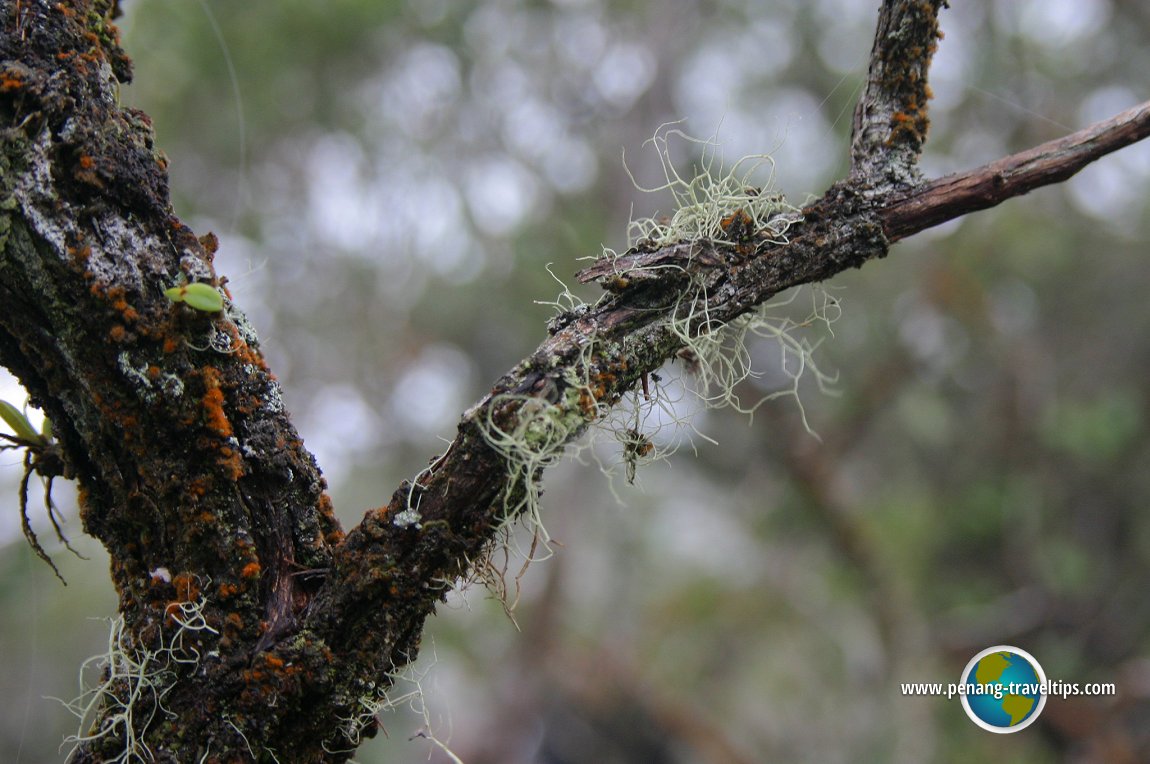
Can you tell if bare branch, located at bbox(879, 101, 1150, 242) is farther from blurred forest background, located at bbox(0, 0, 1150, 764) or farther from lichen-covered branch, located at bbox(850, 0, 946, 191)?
blurred forest background, located at bbox(0, 0, 1150, 764)

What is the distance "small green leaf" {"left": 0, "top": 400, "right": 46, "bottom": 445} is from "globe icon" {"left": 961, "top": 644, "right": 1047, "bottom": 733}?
1946 millimetres

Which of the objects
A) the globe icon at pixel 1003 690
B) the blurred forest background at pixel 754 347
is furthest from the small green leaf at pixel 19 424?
the blurred forest background at pixel 754 347

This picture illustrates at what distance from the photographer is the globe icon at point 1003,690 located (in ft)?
5.88

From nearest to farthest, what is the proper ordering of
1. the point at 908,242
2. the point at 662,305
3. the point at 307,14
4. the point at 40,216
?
the point at 40,216
the point at 662,305
the point at 307,14
the point at 908,242

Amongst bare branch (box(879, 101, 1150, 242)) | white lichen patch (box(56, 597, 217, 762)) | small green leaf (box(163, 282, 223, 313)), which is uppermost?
bare branch (box(879, 101, 1150, 242))

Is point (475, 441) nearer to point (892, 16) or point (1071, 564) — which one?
point (892, 16)

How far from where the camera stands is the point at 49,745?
16.5 ft

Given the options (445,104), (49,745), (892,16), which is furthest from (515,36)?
(49,745)

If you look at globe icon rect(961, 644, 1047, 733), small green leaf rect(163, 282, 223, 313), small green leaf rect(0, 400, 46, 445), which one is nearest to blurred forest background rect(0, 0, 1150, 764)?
globe icon rect(961, 644, 1047, 733)

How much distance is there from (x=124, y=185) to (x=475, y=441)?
465mm

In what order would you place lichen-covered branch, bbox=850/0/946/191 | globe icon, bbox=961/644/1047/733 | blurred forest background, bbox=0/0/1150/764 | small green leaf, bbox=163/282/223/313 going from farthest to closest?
blurred forest background, bbox=0/0/1150/764 < globe icon, bbox=961/644/1047/733 < lichen-covered branch, bbox=850/0/946/191 < small green leaf, bbox=163/282/223/313

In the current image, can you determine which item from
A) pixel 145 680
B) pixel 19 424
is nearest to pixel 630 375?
pixel 145 680

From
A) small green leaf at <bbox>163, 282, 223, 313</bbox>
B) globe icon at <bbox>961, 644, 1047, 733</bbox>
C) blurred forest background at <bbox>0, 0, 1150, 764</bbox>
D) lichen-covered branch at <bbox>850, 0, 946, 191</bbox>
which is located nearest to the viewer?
small green leaf at <bbox>163, 282, 223, 313</bbox>

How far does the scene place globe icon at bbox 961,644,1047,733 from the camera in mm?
1791
